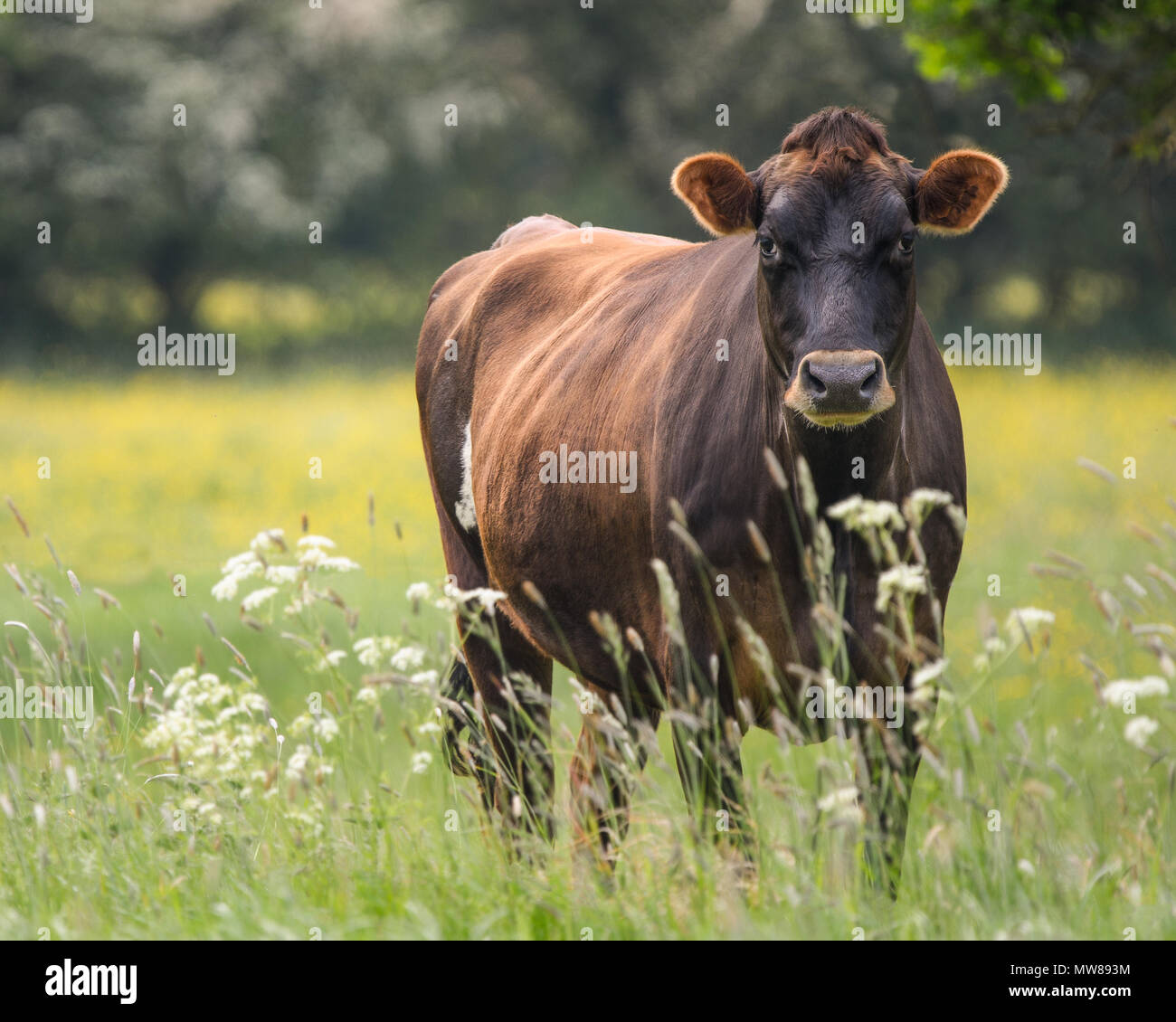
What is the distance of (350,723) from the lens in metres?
3.67

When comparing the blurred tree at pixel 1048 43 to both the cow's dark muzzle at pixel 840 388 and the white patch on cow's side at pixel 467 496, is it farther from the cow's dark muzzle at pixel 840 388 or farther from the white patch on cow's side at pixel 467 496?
the cow's dark muzzle at pixel 840 388

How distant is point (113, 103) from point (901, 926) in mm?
28025

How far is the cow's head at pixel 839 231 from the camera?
3.55 m

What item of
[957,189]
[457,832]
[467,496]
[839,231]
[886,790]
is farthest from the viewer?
[467,496]

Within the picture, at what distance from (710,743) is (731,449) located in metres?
0.84

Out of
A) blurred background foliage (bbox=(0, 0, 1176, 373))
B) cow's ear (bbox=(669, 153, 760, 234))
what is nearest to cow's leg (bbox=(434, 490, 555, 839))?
cow's ear (bbox=(669, 153, 760, 234))

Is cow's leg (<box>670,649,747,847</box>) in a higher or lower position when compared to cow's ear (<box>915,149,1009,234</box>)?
lower

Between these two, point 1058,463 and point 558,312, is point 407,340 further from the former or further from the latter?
point 558,312

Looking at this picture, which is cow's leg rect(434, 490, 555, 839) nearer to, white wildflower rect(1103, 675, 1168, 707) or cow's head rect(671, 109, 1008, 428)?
cow's head rect(671, 109, 1008, 428)

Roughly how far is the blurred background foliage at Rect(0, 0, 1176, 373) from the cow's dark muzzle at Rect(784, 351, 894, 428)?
21.3 meters

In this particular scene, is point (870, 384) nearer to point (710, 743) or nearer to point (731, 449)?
point (731, 449)

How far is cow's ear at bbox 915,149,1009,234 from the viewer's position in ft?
13.1

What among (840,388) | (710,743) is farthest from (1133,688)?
(710,743)

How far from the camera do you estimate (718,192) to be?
416 cm
